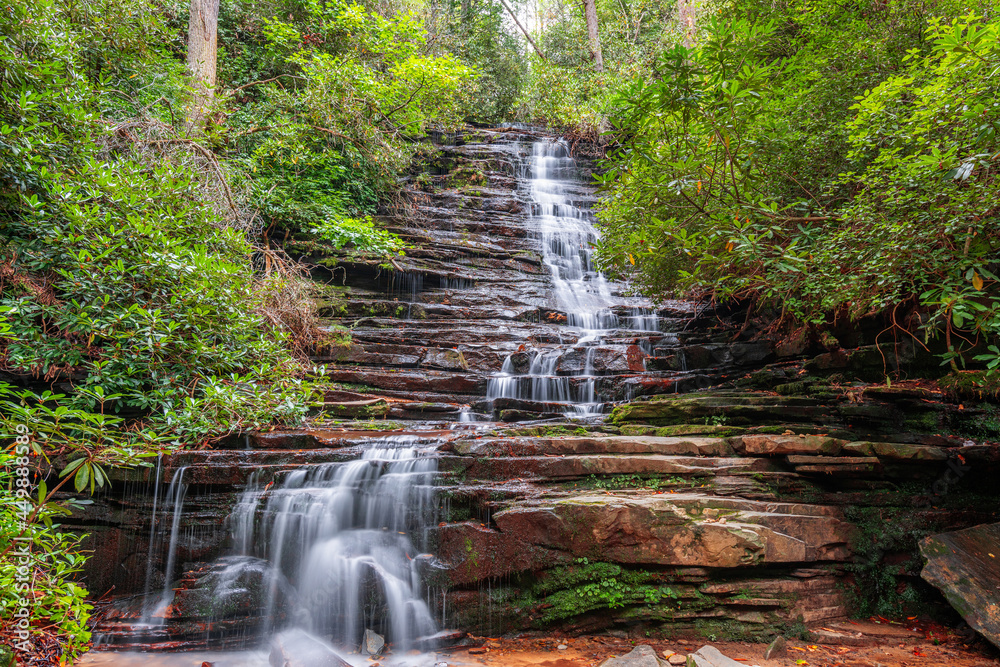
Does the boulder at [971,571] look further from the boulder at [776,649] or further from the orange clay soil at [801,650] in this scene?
the boulder at [776,649]

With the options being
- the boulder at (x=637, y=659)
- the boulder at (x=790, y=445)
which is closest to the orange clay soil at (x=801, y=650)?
the boulder at (x=637, y=659)

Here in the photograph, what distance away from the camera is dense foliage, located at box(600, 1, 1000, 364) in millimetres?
3961

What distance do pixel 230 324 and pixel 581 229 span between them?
10.6m

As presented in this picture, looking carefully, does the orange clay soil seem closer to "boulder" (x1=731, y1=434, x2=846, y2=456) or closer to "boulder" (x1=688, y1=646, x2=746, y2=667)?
"boulder" (x1=688, y1=646, x2=746, y2=667)

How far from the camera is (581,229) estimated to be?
1495 cm

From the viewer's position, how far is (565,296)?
12.7 meters

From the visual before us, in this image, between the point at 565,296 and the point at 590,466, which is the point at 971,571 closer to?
the point at 590,466

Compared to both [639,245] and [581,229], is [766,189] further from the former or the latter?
[581,229]

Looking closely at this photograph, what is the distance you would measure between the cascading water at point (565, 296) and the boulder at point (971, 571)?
4420mm

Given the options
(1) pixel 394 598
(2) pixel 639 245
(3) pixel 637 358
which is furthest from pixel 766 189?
(1) pixel 394 598

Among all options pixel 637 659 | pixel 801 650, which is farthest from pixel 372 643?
pixel 801 650

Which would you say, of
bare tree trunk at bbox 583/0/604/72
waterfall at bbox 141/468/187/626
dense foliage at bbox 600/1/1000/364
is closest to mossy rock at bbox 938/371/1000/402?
dense foliage at bbox 600/1/1000/364

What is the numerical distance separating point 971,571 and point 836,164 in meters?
4.65

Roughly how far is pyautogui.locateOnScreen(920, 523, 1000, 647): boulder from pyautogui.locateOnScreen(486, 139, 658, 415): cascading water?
442 centimetres
